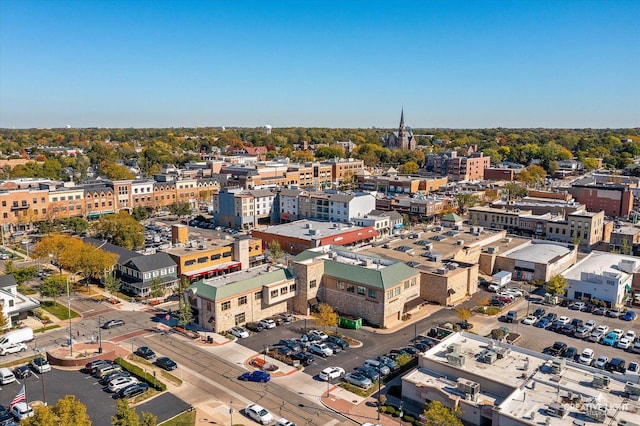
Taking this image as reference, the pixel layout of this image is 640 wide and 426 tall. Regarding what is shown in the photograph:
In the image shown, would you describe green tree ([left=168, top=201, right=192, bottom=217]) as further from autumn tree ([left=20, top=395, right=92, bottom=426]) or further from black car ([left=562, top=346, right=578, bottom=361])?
black car ([left=562, top=346, right=578, bottom=361])

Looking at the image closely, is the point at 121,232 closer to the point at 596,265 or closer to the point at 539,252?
the point at 539,252

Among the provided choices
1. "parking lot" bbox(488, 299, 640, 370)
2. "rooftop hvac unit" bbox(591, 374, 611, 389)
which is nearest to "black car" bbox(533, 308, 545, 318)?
"parking lot" bbox(488, 299, 640, 370)

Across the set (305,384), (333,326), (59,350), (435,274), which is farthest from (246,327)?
(435,274)

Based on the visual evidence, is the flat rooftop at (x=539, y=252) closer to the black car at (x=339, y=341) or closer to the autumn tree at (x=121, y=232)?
the black car at (x=339, y=341)

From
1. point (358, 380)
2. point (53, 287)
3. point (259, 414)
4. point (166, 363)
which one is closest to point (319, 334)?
point (358, 380)

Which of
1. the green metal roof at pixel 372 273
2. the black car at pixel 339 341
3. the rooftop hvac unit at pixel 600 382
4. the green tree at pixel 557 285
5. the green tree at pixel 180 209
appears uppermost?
the green metal roof at pixel 372 273

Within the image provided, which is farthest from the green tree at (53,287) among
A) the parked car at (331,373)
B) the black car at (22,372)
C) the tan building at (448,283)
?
the tan building at (448,283)
